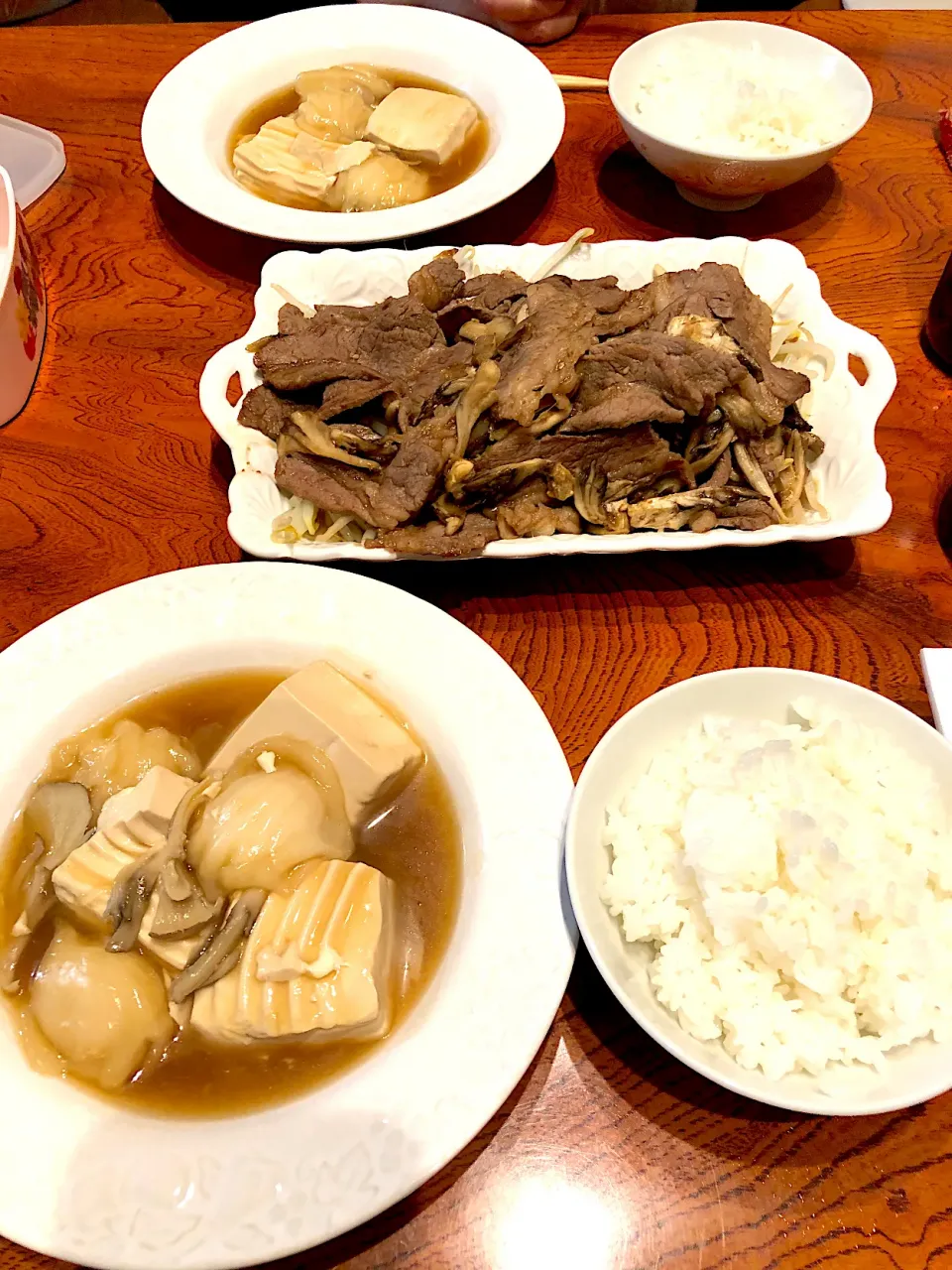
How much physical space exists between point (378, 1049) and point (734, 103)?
2.90 metres

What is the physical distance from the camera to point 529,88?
283cm

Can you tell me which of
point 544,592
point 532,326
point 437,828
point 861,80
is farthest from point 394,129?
point 437,828

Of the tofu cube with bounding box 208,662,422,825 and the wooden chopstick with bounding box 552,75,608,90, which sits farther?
the wooden chopstick with bounding box 552,75,608,90

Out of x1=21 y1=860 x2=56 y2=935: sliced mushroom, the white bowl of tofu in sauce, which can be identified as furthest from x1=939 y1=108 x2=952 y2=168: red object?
x1=21 y1=860 x2=56 y2=935: sliced mushroom

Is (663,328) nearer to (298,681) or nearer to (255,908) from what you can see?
(298,681)

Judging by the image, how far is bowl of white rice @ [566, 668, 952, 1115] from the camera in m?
1.23

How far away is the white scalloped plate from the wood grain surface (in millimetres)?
181

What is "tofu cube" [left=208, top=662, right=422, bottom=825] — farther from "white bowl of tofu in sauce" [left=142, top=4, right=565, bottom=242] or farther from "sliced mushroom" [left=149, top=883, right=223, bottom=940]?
"white bowl of tofu in sauce" [left=142, top=4, right=565, bottom=242]

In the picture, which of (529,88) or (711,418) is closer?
(711,418)

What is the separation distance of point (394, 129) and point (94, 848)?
2.40m

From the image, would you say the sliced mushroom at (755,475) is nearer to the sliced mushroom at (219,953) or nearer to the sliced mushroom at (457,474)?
the sliced mushroom at (457,474)

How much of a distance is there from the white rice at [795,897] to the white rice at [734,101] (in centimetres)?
206

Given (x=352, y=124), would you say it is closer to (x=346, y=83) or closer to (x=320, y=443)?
(x=346, y=83)

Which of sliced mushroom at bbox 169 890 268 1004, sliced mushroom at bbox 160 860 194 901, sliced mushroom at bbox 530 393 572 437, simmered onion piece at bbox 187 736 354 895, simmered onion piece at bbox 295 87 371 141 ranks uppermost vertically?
simmered onion piece at bbox 295 87 371 141
